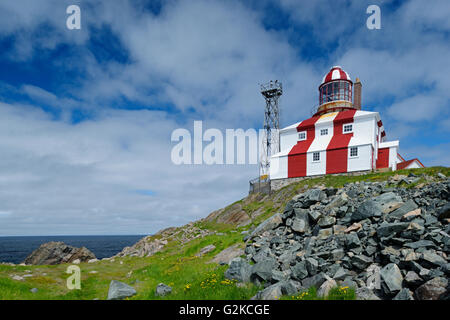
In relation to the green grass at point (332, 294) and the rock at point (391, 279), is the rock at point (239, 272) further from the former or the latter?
the rock at point (391, 279)

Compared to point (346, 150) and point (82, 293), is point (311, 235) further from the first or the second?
point (346, 150)

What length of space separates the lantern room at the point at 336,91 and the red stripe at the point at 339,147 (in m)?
4.47

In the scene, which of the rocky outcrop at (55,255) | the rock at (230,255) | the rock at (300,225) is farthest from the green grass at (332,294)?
the rocky outcrop at (55,255)

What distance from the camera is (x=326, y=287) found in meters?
6.77

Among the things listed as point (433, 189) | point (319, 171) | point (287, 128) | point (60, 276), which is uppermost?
point (287, 128)

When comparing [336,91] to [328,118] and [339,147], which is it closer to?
[328,118]

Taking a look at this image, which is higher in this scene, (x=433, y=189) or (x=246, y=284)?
(x=433, y=189)

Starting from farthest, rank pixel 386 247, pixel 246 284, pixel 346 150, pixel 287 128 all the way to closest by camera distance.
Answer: pixel 287 128
pixel 346 150
pixel 246 284
pixel 386 247

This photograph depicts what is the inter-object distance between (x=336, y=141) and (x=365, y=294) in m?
32.3

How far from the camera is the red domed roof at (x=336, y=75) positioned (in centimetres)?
4207

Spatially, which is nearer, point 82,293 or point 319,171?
point 82,293

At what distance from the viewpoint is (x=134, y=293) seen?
939cm
